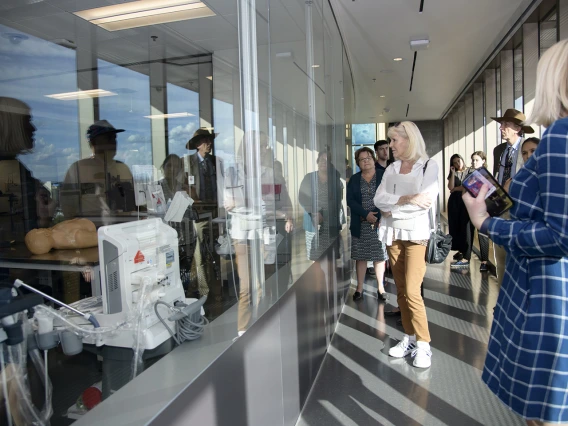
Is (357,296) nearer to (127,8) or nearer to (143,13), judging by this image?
(143,13)

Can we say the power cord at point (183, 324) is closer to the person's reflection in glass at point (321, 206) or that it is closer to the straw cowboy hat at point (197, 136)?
the straw cowboy hat at point (197, 136)

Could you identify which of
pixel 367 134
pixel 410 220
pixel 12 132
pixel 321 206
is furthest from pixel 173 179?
pixel 367 134

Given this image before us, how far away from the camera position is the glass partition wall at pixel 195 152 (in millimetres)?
1953

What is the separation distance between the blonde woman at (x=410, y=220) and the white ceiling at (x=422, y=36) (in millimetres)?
2447

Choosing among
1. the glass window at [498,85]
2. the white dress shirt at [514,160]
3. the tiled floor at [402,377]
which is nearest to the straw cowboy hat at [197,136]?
the tiled floor at [402,377]

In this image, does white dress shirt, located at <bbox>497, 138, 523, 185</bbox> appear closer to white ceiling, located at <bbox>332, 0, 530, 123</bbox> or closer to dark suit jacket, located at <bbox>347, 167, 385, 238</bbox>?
dark suit jacket, located at <bbox>347, 167, 385, 238</bbox>

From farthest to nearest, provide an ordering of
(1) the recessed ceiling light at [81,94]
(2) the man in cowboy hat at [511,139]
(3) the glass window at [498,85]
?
1. (3) the glass window at [498,85]
2. (1) the recessed ceiling light at [81,94]
3. (2) the man in cowboy hat at [511,139]

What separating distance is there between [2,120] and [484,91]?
8772 millimetres

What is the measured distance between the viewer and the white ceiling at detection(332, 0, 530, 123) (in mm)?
5344

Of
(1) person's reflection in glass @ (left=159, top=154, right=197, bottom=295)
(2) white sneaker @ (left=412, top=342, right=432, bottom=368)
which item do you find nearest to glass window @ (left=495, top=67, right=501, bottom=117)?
(2) white sneaker @ (left=412, top=342, right=432, bottom=368)

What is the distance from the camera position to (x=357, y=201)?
4.73 meters

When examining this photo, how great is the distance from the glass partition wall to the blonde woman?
55 centimetres

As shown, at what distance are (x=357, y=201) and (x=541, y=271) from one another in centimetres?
350

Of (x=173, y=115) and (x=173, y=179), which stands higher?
(x=173, y=115)
